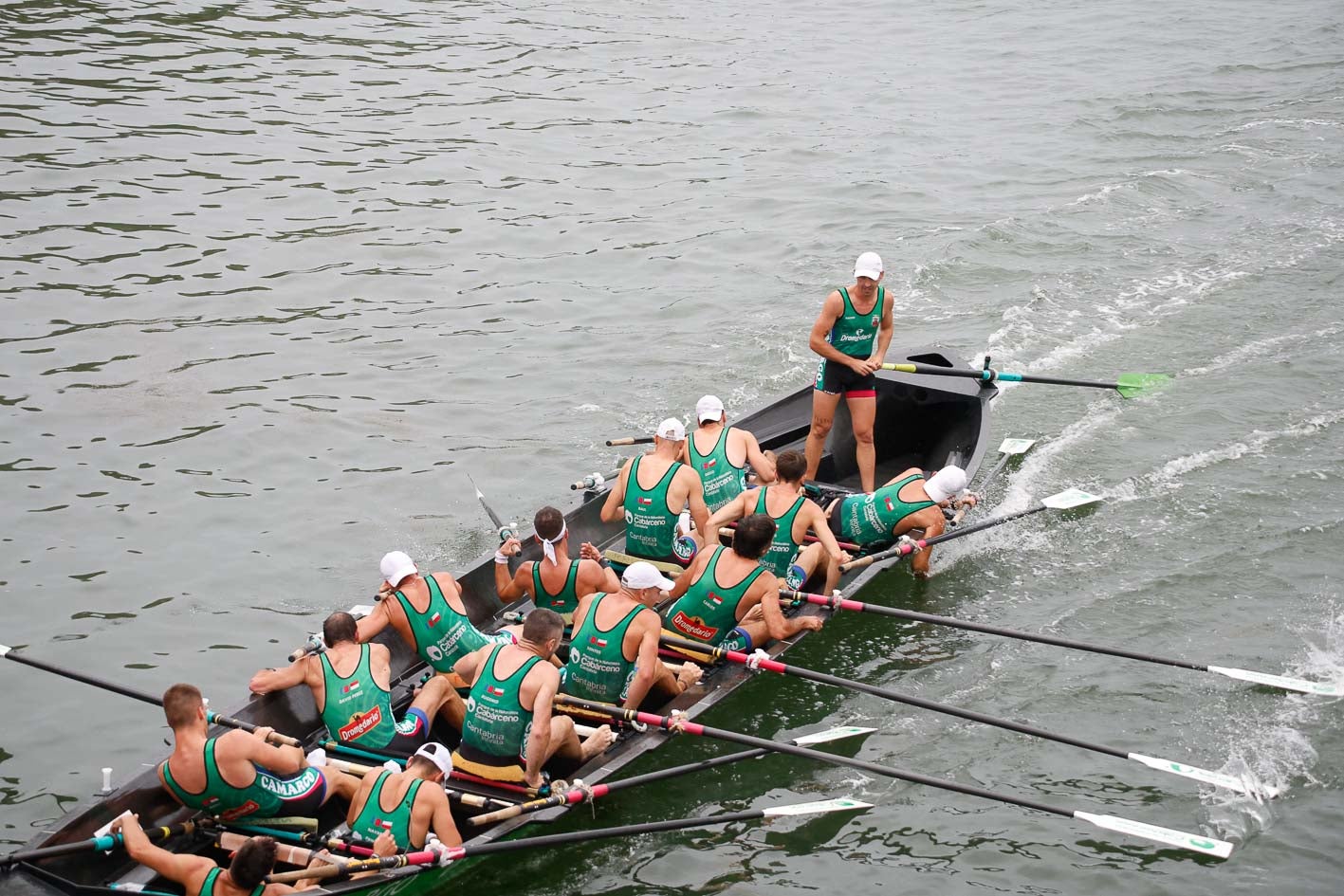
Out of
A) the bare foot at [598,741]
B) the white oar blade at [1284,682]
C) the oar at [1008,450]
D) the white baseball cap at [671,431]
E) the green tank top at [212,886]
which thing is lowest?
the white oar blade at [1284,682]

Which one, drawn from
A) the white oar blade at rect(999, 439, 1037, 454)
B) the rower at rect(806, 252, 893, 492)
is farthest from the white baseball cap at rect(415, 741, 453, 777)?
the white oar blade at rect(999, 439, 1037, 454)

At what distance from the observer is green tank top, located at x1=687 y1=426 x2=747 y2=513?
41.0ft

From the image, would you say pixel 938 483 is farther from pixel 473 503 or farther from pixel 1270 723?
pixel 473 503

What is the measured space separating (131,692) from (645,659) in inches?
151

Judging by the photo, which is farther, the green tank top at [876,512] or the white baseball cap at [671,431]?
the green tank top at [876,512]

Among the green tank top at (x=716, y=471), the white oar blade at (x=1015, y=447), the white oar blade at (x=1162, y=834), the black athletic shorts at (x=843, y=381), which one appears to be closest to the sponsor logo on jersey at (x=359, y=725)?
the green tank top at (x=716, y=471)

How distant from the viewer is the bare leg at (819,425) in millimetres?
13750

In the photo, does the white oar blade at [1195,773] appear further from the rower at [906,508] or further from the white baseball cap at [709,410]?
the white baseball cap at [709,410]

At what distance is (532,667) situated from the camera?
9.09 metres

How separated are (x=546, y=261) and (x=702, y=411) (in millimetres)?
8942

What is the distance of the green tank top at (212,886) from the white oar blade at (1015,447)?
10.3 m

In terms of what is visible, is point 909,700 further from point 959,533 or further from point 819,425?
point 819,425

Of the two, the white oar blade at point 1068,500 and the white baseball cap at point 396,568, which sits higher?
the white baseball cap at point 396,568

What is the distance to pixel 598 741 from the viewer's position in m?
9.54
